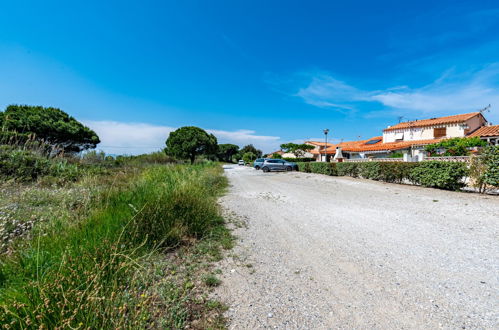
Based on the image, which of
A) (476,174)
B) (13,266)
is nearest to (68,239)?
(13,266)

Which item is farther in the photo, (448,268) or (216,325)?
(448,268)

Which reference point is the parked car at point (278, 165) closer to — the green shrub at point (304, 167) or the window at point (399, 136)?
the green shrub at point (304, 167)

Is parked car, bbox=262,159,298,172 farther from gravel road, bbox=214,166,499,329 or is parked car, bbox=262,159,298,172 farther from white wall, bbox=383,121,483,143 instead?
gravel road, bbox=214,166,499,329

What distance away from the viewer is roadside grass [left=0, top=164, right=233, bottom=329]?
52.2 inches

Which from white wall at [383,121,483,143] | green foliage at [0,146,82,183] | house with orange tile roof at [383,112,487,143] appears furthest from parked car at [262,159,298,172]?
green foliage at [0,146,82,183]

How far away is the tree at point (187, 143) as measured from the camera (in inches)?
1268

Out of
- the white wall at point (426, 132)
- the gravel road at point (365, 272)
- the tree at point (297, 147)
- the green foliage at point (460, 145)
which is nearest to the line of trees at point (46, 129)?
Result: the gravel road at point (365, 272)

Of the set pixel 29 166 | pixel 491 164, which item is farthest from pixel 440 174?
pixel 29 166

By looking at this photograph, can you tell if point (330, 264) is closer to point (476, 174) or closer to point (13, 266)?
point (13, 266)

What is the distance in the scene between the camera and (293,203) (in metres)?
6.68

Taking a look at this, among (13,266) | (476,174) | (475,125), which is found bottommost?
(13,266)

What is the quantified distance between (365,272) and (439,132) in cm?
2952

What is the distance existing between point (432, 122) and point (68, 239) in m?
32.8

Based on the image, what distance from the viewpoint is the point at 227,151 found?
71.8 meters
